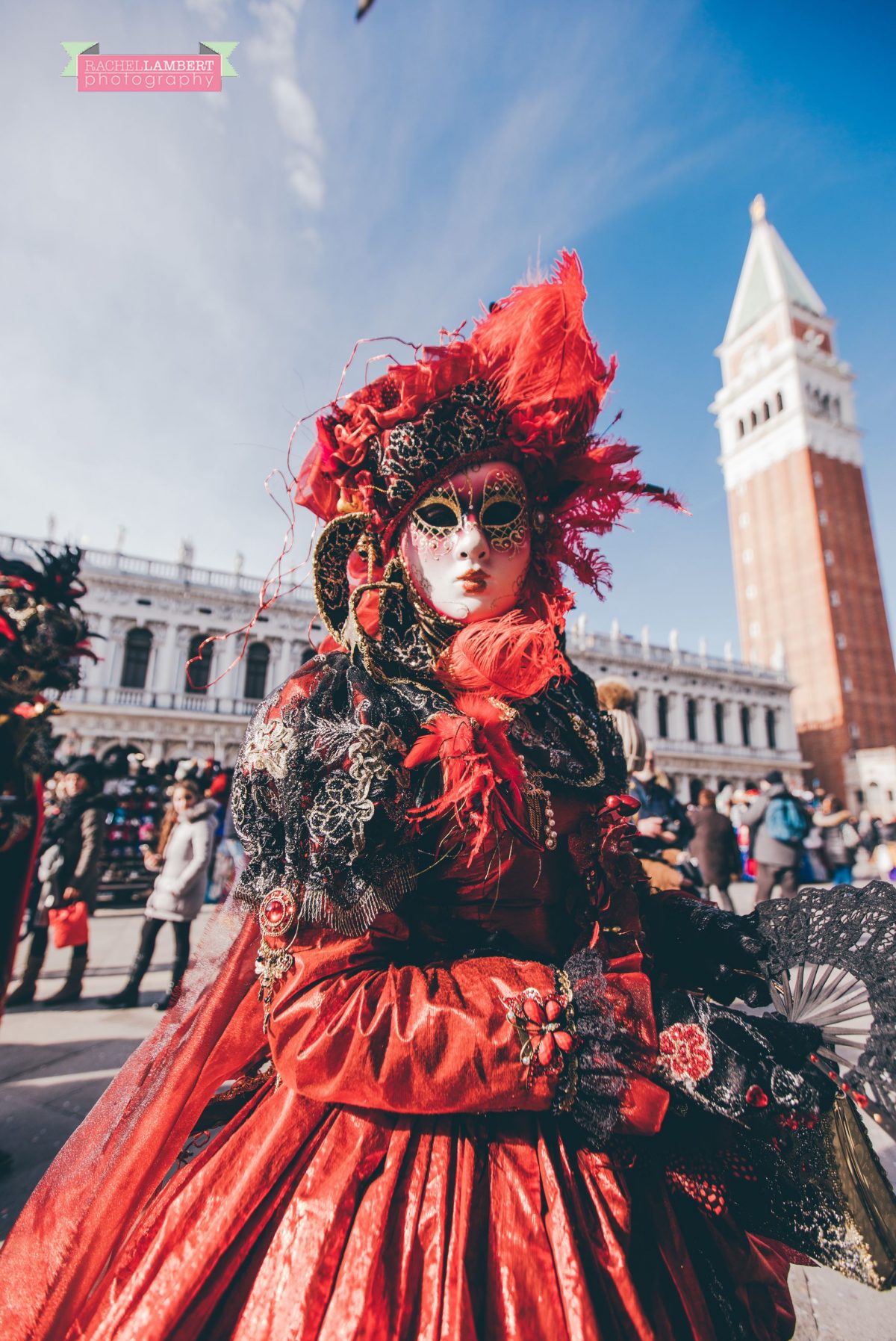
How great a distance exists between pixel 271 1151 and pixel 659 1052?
56cm

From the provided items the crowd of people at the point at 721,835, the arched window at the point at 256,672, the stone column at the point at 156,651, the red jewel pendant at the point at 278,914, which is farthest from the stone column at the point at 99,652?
the red jewel pendant at the point at 278,914

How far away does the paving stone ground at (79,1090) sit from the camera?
155 centimetres

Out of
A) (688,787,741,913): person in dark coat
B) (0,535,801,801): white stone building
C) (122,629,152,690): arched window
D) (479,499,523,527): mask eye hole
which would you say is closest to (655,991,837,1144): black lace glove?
(479,499,523,527): mask eye hole

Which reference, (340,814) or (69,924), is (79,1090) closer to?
(69,924)

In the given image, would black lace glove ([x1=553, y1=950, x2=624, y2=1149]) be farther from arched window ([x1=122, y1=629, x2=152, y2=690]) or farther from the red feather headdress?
arched window ([x1=122, y1=629, x2=152, y2=690])

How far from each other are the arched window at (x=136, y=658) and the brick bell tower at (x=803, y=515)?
3457 centimetres

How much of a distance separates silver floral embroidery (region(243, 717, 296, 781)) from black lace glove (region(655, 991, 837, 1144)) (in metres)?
0.63

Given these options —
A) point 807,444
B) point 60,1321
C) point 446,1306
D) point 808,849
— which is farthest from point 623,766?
point 807,444

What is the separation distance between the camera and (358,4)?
94cm

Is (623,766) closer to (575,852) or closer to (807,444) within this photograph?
(575,852)

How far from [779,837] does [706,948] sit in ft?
17.1

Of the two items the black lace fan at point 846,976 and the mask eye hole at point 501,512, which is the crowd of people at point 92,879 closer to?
the mask eye hole at point 501,512

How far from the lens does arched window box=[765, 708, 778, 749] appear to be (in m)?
37.5

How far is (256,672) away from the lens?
26.3m
